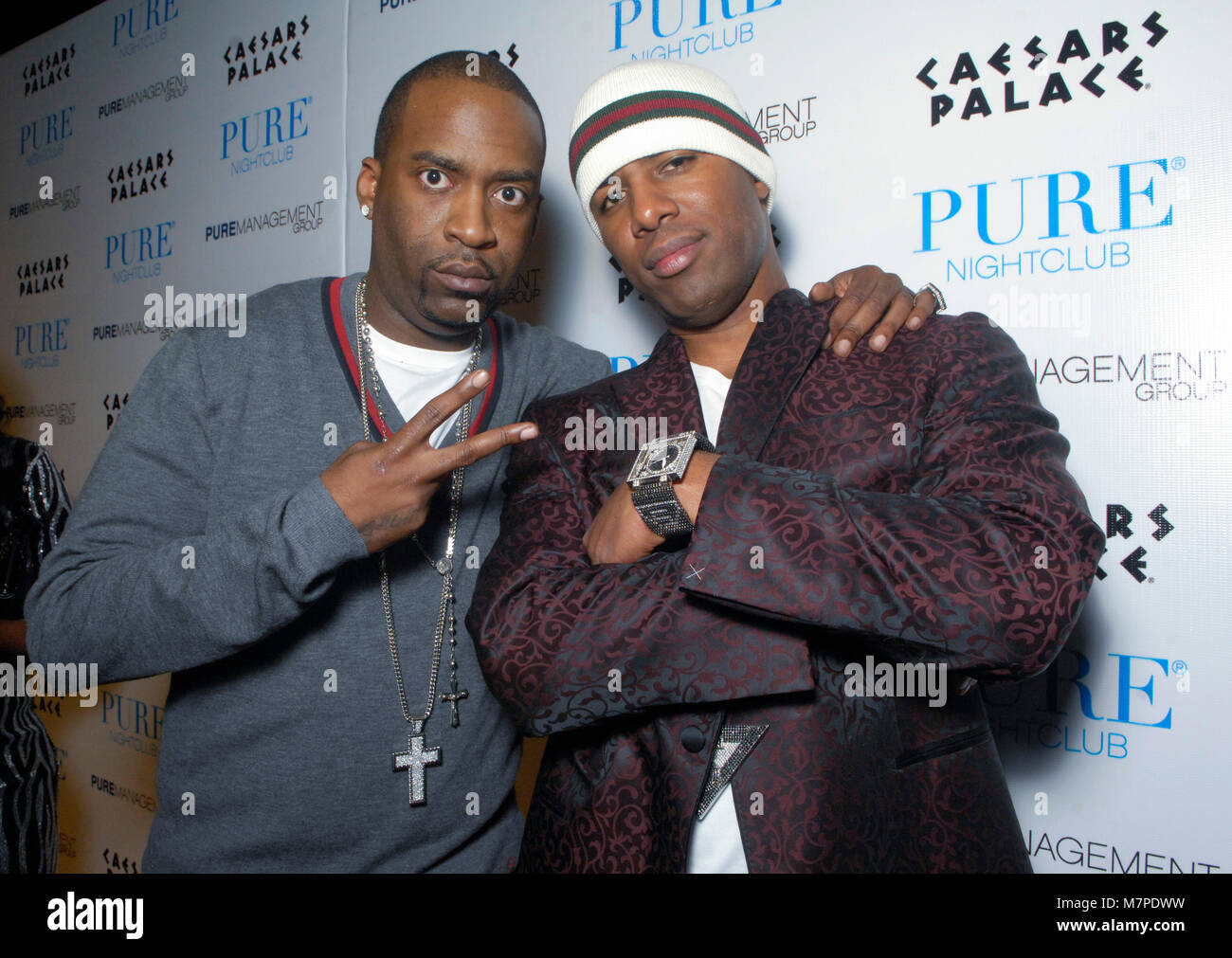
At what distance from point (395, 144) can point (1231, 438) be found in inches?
61.1

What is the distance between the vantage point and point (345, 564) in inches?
52.6

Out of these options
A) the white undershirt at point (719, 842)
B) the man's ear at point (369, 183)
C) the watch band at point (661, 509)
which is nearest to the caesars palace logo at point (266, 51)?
the man's ear at point (369, 183)

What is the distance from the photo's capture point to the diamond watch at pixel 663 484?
1104 millimetres

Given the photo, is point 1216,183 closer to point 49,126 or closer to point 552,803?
point 552,803

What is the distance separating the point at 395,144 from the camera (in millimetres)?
1579

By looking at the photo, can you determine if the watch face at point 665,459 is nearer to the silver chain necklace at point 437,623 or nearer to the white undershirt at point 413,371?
the silver chain necklace at point 437,623

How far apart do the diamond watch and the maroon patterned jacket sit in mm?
44

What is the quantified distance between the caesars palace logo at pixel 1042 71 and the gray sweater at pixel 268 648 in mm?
1258

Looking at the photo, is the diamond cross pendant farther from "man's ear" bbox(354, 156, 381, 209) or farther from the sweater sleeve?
"man's ear" bbox(354, 156, 381, 209)

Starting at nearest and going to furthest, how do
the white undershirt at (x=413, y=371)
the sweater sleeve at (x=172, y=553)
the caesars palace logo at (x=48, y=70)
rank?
1. the sweater sleeve at (x=172, y=553)
2. the white undershirt at (x=413, y=371)
3. the caesars palace logo at (x=48, y=70)

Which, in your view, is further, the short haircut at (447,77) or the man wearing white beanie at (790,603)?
the short haircut at (447,77)
